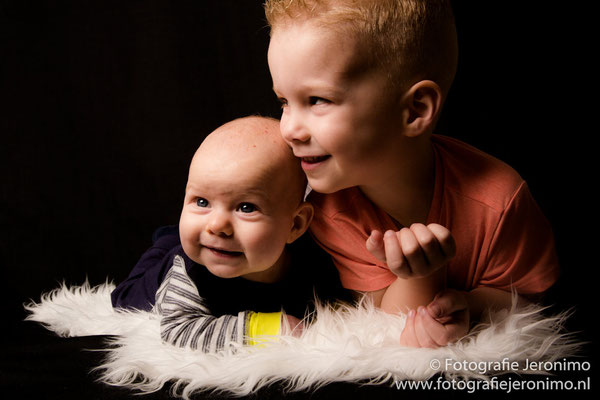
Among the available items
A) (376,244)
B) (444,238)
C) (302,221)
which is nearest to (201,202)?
(302,221)

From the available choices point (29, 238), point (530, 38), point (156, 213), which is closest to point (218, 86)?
point (156, 213)

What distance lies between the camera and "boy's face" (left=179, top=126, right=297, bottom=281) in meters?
1.31

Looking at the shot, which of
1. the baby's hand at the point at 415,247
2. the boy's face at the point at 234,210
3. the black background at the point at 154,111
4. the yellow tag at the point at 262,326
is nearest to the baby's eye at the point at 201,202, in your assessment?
the boy's face at the point at 234,210

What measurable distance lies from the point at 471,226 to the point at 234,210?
1.54 ft

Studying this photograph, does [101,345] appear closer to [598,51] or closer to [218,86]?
[218,86]

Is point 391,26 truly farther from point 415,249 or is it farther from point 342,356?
point 342,356

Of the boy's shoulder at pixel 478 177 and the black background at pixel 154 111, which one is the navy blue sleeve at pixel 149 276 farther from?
the boy's shoulder at pixel 478 177

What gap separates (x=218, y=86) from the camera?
84.1 inches

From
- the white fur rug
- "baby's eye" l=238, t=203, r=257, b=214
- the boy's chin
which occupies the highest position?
the boy's chin

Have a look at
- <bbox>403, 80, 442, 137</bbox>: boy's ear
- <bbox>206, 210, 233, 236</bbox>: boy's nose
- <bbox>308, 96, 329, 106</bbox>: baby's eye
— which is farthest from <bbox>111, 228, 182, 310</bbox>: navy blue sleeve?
<bbox>403, 80, 442, 137</bbox>: boy's ear

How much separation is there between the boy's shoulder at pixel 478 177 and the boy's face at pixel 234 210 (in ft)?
1.11

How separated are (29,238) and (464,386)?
4.95 ft

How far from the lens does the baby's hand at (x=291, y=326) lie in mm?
1364

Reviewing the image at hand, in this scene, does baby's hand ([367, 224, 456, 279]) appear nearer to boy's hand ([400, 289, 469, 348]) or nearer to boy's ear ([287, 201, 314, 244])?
boy's hand ([400, 289, 469, 348])
